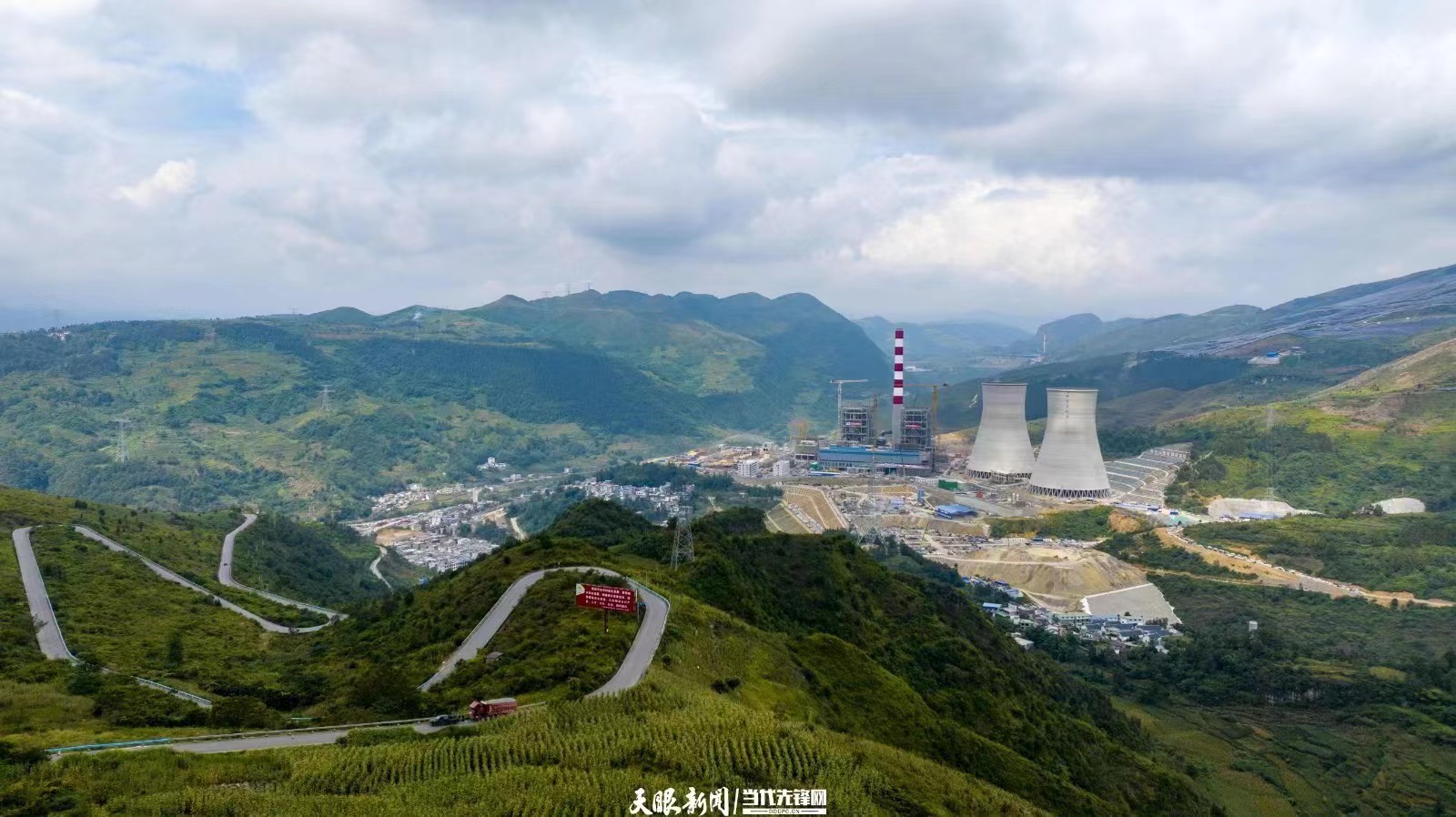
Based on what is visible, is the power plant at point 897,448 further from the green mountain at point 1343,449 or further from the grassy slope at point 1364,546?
the grassy slope at point 1364,546

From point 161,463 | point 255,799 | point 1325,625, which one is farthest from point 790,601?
point 161,463

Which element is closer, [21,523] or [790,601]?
[790,601]

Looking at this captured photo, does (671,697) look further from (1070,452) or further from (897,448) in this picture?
(897,448)

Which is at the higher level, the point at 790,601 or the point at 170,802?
the point at 170,802

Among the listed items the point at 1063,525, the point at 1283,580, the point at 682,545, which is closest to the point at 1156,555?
the point at 1283,580

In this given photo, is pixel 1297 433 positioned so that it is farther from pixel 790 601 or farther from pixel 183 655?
pixel 183 655

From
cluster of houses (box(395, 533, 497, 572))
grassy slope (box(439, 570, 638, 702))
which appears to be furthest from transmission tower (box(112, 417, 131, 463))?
grassy slope (box(439, 570, 638, 702))
